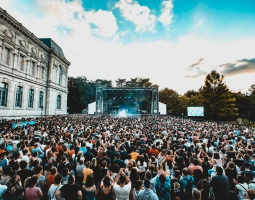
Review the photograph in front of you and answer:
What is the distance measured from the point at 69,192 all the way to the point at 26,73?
26.8 meters

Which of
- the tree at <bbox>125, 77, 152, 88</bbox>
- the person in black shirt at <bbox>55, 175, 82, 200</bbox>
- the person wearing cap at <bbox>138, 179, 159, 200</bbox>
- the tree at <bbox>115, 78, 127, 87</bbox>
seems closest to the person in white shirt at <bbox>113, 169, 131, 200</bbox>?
the person wearing cap at <bbox>138, 179, 159, 200</bbox>

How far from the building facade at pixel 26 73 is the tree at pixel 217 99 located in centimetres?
3657

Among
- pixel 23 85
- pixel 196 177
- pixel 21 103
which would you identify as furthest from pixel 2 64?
pixel 196 177

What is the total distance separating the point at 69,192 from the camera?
11.2ft

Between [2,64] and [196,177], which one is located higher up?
[2,64]

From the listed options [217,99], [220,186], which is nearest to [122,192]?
[220,186]

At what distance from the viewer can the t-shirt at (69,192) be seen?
336 centimetres

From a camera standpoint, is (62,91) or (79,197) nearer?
(79,197)

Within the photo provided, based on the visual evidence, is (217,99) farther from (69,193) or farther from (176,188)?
(69,193)

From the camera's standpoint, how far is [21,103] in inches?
957

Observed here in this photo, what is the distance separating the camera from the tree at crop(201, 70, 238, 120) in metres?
40.8

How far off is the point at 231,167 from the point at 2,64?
81.1ft

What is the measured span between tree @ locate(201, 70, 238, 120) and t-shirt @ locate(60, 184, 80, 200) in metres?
44.1

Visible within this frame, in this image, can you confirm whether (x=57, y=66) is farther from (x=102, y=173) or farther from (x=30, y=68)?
(x=102, y=173)
